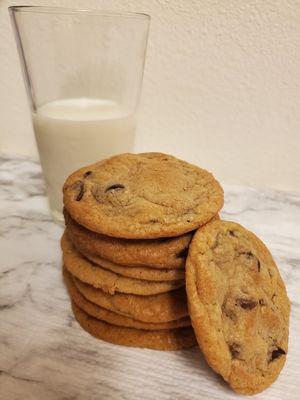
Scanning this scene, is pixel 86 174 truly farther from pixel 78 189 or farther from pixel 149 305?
pixel 149 305

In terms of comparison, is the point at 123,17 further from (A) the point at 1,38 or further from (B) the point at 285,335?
(B) the point at 285,335

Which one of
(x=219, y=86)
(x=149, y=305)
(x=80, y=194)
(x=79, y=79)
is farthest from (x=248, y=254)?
(x=219, y=86)

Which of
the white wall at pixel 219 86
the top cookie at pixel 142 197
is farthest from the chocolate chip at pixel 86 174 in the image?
the white wall at pixel 219 86

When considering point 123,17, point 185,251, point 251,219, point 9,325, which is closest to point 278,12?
point 123,17

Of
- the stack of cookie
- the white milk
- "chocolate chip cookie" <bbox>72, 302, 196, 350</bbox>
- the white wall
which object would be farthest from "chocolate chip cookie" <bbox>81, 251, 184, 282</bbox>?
the white wall

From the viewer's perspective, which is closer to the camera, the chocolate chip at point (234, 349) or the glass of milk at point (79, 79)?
the chocolate chip at point (234, 349)

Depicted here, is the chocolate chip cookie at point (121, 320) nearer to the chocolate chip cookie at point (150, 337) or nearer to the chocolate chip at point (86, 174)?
the chocolate chip cookie at point (150, 337)

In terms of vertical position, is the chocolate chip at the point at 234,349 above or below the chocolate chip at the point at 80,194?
below

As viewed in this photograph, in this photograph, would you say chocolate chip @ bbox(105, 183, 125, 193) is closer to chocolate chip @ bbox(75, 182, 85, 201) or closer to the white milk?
chocolate chip @ bbox(75, 182, 85, 201)
